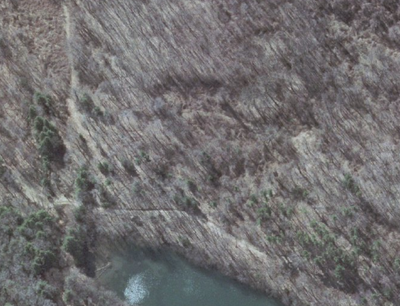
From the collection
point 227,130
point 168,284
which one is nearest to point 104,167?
point 227,130

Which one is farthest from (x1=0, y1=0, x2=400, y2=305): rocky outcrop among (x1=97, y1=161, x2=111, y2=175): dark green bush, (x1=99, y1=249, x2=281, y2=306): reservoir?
(x1=99, y1=249, x2=281, y2=306): reservoir

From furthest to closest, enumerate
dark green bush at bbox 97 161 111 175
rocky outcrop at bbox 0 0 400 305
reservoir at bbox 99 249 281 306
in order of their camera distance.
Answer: dark green bush at bbox 97 161 111 175, reservoir at bbox 99 249 281 306, rocky outcrop at bbox 0 0 400 305

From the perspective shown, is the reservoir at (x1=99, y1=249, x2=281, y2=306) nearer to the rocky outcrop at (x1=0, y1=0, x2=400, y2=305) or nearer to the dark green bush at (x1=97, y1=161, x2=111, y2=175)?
the rocky outcrop at (x1=0, y1=0, x2=400, y2=305)

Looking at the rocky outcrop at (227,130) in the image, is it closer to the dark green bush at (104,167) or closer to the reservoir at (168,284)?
the dark green bush at (104,167)

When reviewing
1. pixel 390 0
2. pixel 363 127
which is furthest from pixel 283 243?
pixel 390 0

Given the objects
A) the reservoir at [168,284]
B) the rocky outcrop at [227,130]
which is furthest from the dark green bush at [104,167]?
the reservoir at [168,284]

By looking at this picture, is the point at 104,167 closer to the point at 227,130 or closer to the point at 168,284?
the point at 227,130

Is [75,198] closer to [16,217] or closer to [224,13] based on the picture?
[16,217]
